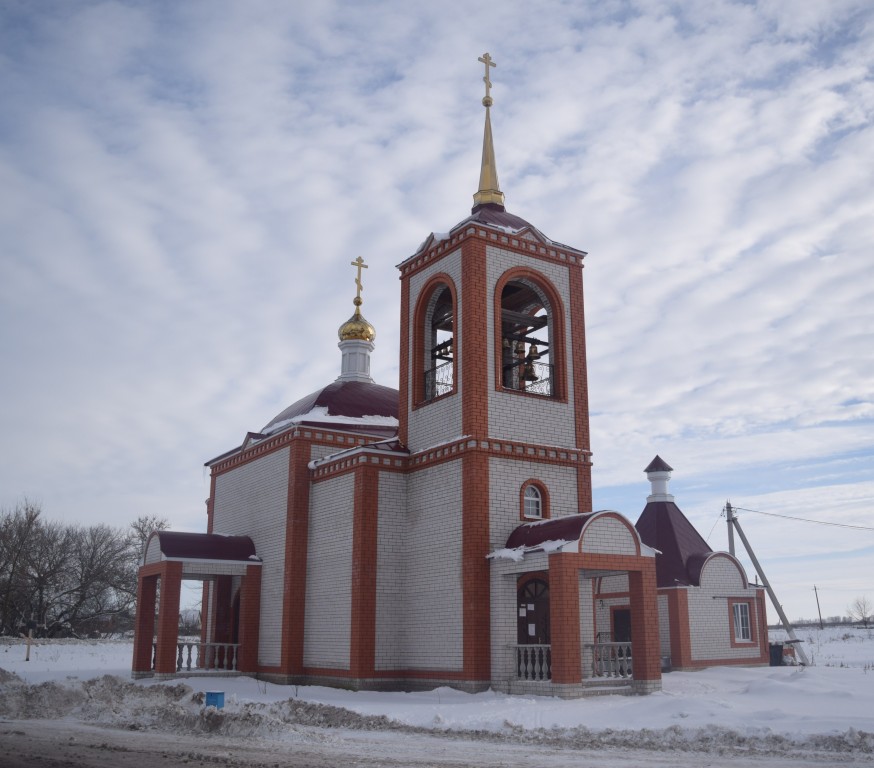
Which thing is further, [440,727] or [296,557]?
[296,557]

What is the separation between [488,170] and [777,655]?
1563cm

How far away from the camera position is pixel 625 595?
24.5 m

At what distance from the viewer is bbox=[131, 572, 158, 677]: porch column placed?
72.5 feet

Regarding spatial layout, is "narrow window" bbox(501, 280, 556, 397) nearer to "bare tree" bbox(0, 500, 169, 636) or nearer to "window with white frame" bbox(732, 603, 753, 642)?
"window with white frame" bbox(732, 603, 753, 642)

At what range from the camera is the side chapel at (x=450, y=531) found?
17.1 metres

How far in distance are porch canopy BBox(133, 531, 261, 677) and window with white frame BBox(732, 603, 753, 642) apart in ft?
42.3

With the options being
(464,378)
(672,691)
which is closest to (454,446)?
(464,378)

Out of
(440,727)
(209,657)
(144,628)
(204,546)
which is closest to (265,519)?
(204,546)

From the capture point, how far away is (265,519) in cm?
2247

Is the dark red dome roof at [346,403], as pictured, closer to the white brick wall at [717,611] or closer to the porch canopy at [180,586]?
the porch canopy at [180,586]

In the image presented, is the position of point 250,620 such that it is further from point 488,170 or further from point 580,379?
point 488,170

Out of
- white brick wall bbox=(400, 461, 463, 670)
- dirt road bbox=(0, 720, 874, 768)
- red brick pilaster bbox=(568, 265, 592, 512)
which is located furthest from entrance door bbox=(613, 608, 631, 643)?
dirt road bbox=(0, 720, 874, 768)

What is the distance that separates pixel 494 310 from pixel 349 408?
18.6 feet

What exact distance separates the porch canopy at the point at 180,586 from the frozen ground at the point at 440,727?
3100 mm
